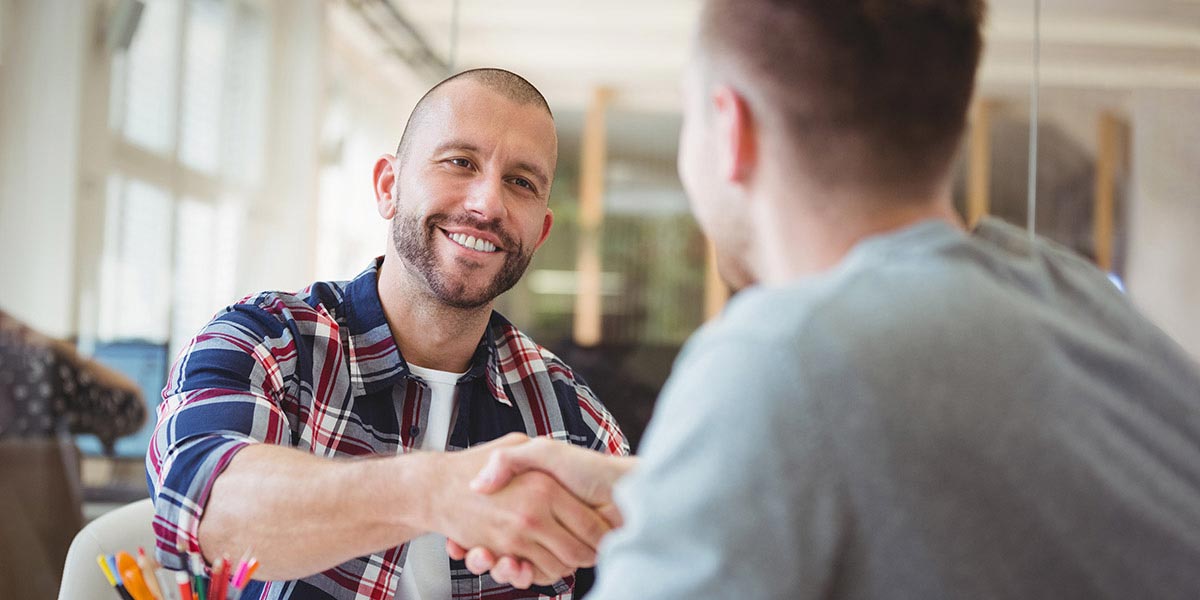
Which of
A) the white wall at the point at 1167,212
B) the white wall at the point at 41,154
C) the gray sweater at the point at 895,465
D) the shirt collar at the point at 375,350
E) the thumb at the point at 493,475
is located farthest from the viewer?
the white wall at the point at 1167,212

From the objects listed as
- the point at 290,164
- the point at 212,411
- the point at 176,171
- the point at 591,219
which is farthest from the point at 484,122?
the point at 290,164

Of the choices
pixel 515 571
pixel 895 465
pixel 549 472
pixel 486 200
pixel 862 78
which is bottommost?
pixel 515 571

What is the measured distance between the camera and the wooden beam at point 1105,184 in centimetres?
321

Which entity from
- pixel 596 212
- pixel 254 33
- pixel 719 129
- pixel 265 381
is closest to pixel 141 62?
pixel 254 33

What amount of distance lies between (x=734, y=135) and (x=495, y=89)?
0.96 m

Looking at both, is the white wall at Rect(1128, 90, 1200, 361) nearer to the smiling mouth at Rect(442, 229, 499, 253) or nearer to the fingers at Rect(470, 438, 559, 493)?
the smiling mouth at Rect(442, 229, 499, 253)

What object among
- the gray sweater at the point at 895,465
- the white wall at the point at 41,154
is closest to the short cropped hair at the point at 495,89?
the gray sweater at the point at 895,465

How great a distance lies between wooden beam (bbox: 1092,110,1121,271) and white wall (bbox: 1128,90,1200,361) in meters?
0.06

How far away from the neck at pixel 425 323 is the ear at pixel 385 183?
13 cm

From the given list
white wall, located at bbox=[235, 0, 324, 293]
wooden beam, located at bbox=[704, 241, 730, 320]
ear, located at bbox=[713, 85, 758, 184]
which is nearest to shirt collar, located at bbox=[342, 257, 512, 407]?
ear, located at bbox=[713, 85, 758, 184]

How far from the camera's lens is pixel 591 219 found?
3574mm

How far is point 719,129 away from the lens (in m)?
0.71

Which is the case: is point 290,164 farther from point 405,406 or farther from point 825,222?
point 825,222

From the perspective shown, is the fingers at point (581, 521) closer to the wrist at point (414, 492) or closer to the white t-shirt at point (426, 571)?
the wrist at point (414, 492)
